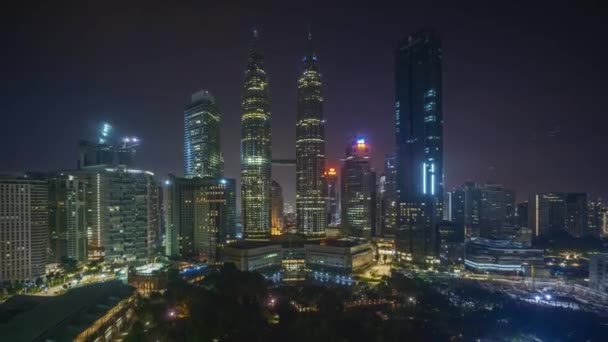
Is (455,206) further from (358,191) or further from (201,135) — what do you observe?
(201,135)

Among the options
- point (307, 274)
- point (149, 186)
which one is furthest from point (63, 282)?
point (307, 274)

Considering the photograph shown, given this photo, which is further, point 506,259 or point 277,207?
point 277,207

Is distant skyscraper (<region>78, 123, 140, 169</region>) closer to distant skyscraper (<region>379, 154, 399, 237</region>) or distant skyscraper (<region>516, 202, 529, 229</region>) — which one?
distant skyscraper (<region>379, 154, 399, 237</region>)

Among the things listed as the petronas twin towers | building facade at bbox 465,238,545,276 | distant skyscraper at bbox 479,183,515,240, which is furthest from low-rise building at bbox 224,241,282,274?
distant skyscraper at bbox 479,183,515,240

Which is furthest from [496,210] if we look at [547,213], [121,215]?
[121,215]

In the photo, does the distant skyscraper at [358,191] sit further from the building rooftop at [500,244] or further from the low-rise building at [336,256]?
the building rooftop at [500,244]

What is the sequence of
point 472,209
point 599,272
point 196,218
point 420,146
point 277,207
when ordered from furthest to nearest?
point 277,207 → point 472,209 → point 196,218 → point 420,146 → point 599,272
